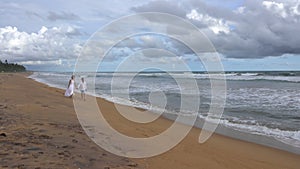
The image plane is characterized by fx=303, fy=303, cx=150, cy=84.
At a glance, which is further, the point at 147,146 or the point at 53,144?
the point at 147,146

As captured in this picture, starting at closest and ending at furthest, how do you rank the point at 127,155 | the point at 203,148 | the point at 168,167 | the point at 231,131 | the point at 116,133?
the point at 168,167 < the point at 127,155 < the point at 203,148 < the point at 116,133 < the point at 231,131

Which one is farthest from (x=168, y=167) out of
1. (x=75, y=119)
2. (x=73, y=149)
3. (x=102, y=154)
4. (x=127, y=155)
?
(x=75, y=119)

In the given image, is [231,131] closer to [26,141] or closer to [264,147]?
[264,147]

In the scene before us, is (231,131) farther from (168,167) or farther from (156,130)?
(168,167)

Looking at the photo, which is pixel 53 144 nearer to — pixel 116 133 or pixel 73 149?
pixel 73 149

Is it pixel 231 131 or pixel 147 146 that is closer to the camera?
pixel 147 146

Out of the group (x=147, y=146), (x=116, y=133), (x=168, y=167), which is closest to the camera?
(x=168, y=167)

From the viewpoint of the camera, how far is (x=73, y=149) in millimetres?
6305

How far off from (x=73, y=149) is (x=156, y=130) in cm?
417

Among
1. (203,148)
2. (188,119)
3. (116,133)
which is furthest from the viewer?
→ (188,119)

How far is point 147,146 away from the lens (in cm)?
752

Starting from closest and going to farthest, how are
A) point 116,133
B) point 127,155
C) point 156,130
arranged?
point 127,155 → point 116,133 → point 156,130

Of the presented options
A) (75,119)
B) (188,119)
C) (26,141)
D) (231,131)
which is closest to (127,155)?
(26,141)

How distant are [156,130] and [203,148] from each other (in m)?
2.38
